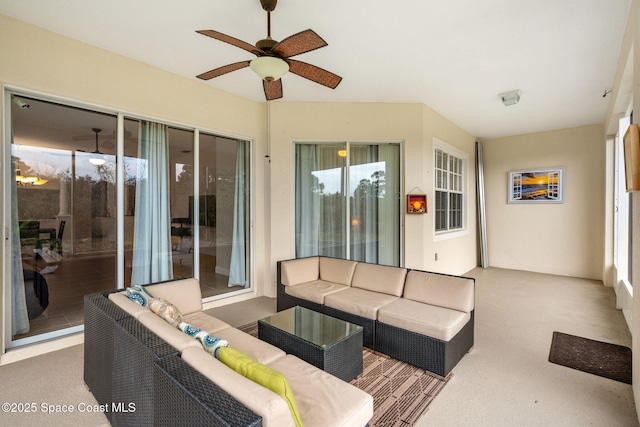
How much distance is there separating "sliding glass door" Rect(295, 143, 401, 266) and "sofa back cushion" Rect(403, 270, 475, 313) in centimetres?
166

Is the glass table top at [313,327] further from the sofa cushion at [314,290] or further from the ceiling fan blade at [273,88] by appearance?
the ceiling fan blade at [273,88]

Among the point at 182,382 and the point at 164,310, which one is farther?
the point at 164,310

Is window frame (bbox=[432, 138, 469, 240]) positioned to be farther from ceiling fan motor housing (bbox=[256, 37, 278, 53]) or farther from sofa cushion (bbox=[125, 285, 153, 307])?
sofa cushion (bbox=[125, 285, 153, 307])

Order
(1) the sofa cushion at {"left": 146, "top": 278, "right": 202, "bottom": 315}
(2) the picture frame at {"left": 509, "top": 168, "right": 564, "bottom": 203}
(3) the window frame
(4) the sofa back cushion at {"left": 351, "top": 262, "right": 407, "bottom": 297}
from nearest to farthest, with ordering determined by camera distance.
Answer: (1) the sofa cushion at {"left": 146, "top": 278, "right": 202, "bottom": 315} → (4) the sofa back cushion at {"left": 351, "top": 262, "right": 407, "bottom": 297} → (3) the window frame → (2) the picture frame at {"left": 509, "top": 168, "right": 564, "bottom": 203}

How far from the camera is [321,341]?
2.16 m

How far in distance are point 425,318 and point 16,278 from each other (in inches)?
146

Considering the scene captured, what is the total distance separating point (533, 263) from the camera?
619 cm

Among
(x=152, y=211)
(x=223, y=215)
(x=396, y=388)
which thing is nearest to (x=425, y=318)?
(x=396, y=388)

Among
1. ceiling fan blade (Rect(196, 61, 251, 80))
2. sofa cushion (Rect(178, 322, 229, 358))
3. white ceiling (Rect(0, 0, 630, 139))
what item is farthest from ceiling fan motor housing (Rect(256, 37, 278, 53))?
sofa cushion (Rect(178, 322, 229, 358))

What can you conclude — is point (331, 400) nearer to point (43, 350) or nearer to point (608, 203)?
point (43, 350)

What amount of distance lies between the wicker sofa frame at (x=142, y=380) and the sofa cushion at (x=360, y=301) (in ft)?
6.05

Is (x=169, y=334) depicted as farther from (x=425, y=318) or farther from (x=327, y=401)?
(x=425, y=318)

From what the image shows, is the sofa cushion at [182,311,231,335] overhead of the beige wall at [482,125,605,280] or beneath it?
beneath

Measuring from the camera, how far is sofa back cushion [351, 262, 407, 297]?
315cm
